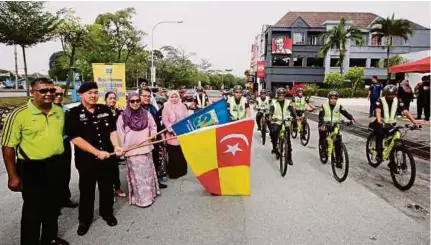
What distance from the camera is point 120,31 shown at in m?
38.4

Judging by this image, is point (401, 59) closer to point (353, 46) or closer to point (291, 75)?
point (353, 46)

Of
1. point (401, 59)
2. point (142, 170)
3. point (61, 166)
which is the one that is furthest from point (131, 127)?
point (401, 59)

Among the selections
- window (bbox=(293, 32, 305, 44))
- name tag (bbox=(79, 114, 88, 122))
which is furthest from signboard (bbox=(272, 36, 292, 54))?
name tag (bbox=(79, 114, 88, 122))

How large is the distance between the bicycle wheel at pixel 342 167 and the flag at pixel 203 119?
7.27 feet

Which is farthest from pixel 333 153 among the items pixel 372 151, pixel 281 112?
pixel 281 112

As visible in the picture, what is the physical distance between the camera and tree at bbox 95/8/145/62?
122ft

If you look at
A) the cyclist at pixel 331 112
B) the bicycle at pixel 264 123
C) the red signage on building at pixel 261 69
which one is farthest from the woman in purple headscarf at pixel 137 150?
the red signage on building at pixel 261 69

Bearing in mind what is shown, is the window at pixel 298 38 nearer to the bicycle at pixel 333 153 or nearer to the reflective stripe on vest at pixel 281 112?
the reflective stripe on vest at pixel 281 112

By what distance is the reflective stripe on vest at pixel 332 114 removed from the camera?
659 centimetres

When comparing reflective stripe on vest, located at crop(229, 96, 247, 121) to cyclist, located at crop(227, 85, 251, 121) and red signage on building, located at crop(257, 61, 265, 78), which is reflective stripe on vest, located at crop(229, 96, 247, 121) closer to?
cyclist, located at crop(227, 85, 251, 121)

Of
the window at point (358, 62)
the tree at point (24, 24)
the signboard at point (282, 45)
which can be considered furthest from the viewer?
the signboard at point (282, 45)

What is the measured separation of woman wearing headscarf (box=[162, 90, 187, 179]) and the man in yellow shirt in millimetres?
2612

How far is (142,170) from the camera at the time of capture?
4.70 metres

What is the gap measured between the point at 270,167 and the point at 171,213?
318 cm
